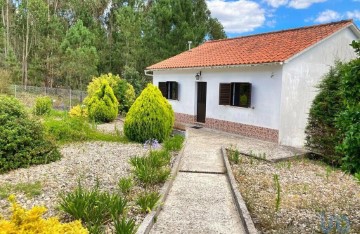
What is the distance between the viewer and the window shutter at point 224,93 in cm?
1419

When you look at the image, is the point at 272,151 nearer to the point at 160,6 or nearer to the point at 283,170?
the point at 283,170

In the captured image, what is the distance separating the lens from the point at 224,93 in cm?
1445

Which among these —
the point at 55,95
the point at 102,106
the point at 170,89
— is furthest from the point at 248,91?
the point at 55,95

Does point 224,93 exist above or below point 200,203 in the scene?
above

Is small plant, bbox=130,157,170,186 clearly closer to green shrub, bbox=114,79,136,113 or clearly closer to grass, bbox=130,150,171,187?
grass, bbox=130,150,171,187

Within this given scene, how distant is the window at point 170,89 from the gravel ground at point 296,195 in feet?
31.9

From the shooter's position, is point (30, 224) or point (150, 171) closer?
point (30, 224)

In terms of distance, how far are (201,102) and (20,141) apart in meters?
10.9

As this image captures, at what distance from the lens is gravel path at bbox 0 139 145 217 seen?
5.24m

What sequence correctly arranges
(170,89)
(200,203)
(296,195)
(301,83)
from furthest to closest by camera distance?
(170,89)
(301,83)
(296,195)
(200,203)

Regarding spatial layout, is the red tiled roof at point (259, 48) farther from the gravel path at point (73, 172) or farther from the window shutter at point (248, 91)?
the gravel path at point (73, 172)

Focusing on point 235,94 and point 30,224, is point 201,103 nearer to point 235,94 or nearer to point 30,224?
point 235,94

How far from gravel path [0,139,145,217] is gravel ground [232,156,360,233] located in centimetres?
267

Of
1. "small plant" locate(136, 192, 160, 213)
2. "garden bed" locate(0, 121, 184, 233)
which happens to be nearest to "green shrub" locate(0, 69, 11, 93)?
"garden bed" locate(0, 121, 184, 233)
